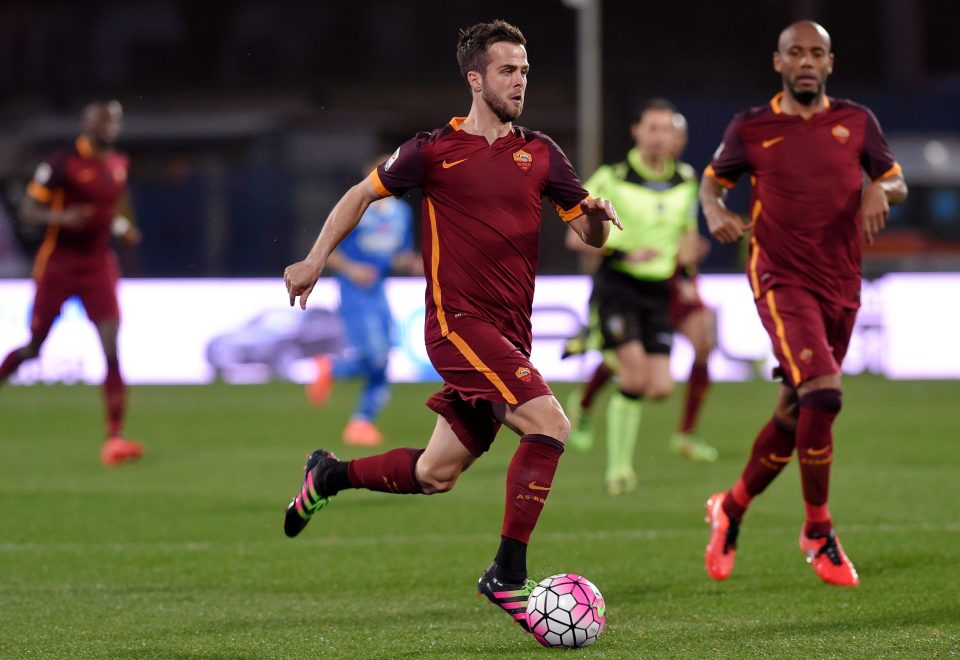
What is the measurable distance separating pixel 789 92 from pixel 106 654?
3.46 metres

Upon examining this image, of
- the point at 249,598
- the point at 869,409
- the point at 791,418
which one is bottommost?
the point at 869,409

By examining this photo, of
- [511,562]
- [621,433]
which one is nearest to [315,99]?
[621,433]

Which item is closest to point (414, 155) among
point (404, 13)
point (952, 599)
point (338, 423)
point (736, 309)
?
point (952, 599)

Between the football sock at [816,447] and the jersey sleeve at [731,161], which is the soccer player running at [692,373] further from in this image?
the football sock at [816,447]

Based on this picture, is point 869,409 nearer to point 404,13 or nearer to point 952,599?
point 952,599

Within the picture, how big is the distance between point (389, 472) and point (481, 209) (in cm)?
103

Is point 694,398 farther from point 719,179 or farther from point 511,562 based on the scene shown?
point 511,562

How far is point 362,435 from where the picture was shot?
11.8 meters

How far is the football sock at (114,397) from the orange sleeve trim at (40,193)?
1.19m

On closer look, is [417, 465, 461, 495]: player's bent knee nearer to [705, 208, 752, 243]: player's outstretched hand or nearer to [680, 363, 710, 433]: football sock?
[705, 208, 752, 243]: player's outstretched hand

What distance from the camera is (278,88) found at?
29219mm

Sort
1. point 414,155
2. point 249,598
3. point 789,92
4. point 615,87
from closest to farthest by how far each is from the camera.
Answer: point 414,155, point 249,598, point 789,92, point 615,87

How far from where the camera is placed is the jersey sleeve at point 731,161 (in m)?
6.55

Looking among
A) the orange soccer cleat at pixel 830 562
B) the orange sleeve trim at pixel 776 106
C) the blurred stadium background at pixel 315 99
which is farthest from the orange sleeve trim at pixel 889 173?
the blurred stadium background at pixel 315 99
